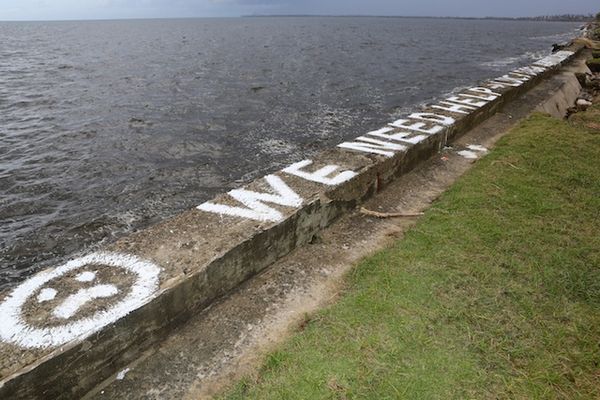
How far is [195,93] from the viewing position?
714 inches

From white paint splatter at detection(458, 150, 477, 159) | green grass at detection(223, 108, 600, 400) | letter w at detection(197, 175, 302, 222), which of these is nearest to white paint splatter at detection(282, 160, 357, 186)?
letter w at detection(197, 175, 302, 222)

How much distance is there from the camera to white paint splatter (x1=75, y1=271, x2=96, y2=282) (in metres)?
3.14

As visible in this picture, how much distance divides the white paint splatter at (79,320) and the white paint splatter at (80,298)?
13 cm

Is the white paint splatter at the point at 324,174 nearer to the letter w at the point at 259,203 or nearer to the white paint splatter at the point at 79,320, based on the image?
the letter w at the point at 259,203

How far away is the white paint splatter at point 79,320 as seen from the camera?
2576 mm

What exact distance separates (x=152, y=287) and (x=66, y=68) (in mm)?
29314

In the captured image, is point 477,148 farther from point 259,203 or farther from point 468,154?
point 259,203

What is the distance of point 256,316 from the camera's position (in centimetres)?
351

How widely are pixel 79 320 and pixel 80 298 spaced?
10.2 inches

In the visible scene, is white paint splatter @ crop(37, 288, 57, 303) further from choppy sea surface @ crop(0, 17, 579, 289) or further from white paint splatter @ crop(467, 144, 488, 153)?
white paint splatter @ crop(467, 144, 488, 153)

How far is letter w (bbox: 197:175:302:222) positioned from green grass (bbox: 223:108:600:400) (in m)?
1.01

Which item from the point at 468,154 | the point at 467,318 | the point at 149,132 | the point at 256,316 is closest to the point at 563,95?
the point at 468,154

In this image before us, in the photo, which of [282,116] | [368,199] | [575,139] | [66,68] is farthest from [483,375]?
[66,68]

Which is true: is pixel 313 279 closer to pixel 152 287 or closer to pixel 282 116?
pixel 152 287
